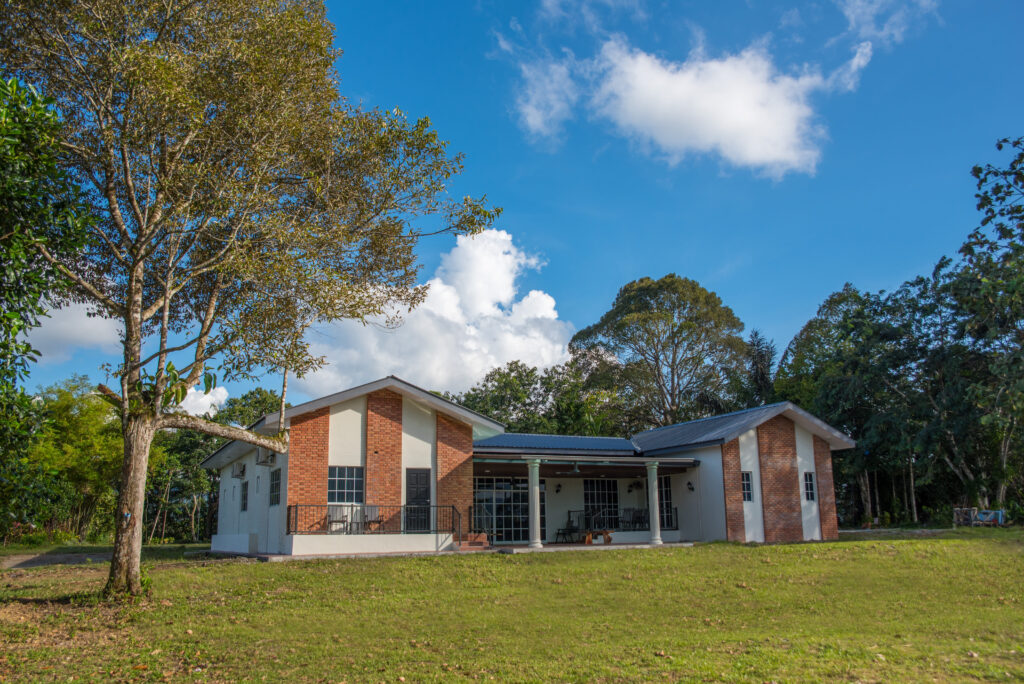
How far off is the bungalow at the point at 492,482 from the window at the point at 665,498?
2.0 inches

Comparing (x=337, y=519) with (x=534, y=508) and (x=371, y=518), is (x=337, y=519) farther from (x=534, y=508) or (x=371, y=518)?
(x=534, y=508)

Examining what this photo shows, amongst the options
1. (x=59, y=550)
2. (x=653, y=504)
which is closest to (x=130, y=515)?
(x=653, y=504)

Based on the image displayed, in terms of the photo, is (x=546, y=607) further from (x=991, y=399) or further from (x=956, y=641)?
(x=991, y=399)

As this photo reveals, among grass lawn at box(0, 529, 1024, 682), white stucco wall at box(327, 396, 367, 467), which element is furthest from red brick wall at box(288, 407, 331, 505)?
grass lawn at box(0, 529, 1024, 682)

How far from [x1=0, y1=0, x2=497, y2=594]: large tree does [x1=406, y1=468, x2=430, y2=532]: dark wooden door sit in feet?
17.6

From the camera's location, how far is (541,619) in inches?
452

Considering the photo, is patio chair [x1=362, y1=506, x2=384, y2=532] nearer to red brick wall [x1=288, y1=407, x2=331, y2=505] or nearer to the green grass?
red brick wall [x1=288, y1=407, x2=331, y2=505]

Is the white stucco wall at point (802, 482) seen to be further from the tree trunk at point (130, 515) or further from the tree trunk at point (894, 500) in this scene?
the tree trunk at point (130, 515)

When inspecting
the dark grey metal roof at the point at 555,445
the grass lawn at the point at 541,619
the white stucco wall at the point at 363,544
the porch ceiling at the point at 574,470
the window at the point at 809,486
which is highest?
the dark grey metal roof at the point at 555,445

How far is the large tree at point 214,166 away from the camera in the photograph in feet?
42.0

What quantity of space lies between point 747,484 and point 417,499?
34.6 ft

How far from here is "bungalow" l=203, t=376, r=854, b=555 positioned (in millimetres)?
18859

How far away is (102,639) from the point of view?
1000cm

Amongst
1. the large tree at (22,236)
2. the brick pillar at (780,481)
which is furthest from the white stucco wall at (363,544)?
the brick pillar at (780,481)
